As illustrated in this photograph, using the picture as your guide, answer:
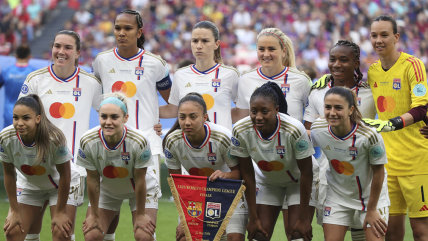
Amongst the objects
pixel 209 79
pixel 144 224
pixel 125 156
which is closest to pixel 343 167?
pixel 209 79

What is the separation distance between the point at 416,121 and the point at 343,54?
34.1 inches

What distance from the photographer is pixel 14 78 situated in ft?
23.9

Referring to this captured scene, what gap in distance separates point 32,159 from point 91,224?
796mm

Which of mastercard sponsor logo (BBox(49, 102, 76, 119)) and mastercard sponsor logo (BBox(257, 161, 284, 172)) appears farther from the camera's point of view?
mastercard sponsor logo (BBox(49, 102, 76, 119))

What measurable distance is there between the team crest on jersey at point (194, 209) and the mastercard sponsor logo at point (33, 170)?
137 centimetres

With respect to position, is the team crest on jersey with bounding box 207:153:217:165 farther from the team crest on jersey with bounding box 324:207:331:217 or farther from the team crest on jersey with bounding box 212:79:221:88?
the team crest on jersey with bounding box 324:207:331:217

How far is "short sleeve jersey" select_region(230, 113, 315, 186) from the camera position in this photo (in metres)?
4.03

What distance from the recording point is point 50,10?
2056 cm

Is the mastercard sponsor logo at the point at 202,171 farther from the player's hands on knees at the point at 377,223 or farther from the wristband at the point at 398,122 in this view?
the wristband at the point at 398,122

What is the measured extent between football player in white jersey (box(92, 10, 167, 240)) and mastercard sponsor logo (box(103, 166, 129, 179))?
57 centimetres

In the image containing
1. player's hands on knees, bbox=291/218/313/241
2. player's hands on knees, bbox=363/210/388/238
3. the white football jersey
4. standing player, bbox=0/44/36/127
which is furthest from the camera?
standing player, bbox=0/44/36/127

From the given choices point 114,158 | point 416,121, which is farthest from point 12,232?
point 416,121

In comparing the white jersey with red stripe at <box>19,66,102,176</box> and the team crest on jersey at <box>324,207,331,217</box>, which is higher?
the white jersey with red stripe at <box>19,66,102,176</box>

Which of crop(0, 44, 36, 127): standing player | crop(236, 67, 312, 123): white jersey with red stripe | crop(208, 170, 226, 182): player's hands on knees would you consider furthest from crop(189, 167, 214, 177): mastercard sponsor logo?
crop(0, 44, 36, 127): standing player
